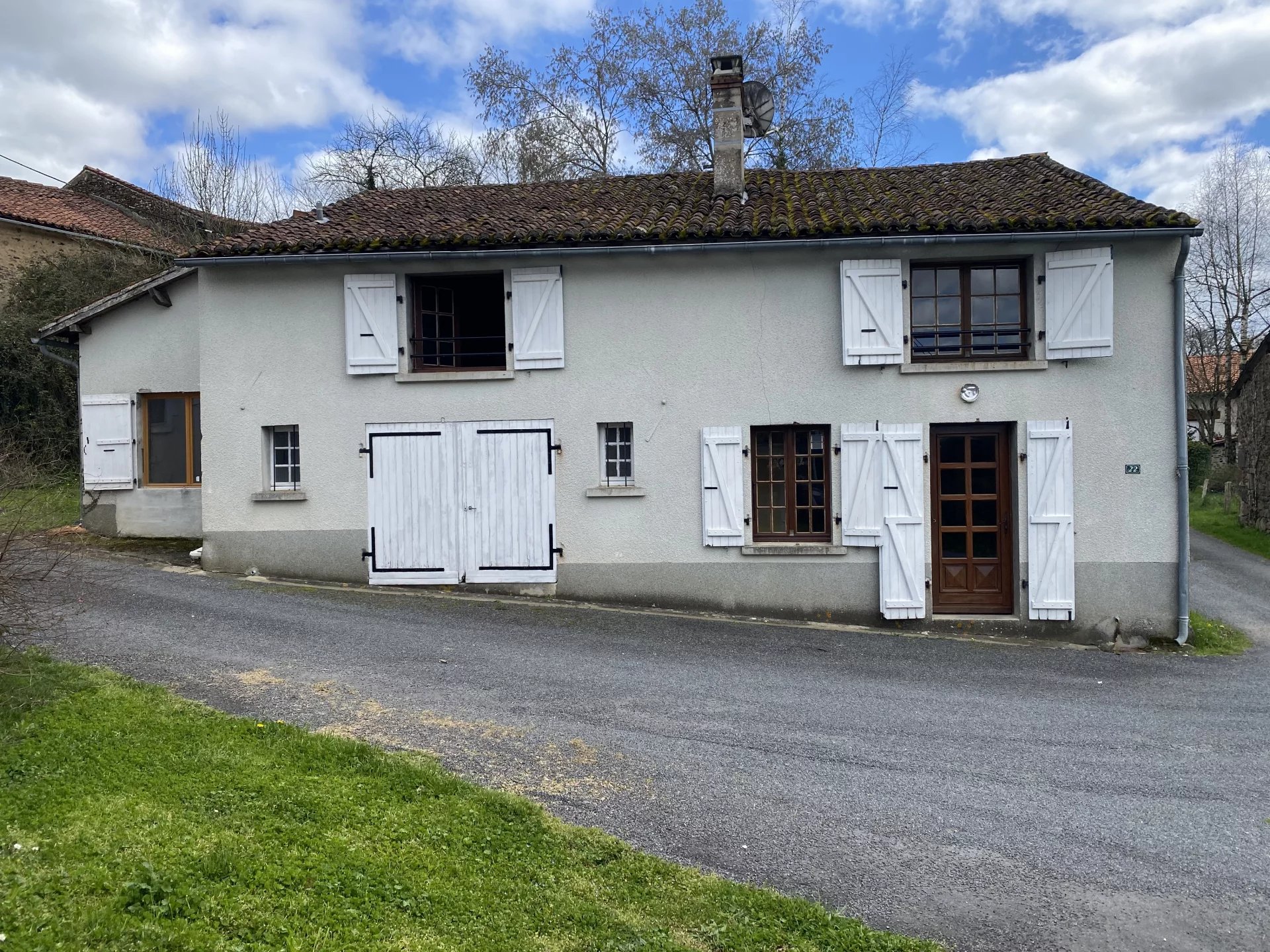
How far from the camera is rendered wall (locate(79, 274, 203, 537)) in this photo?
12.8 meters

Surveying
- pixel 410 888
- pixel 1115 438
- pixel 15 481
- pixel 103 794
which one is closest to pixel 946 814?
pixel 410 888

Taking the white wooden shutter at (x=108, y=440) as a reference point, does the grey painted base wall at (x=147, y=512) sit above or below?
below

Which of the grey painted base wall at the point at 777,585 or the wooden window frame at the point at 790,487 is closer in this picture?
the grey painted base wall at the point at 777,585

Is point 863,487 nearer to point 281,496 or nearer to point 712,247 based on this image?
point 712,247

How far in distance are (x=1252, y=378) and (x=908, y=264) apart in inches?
634

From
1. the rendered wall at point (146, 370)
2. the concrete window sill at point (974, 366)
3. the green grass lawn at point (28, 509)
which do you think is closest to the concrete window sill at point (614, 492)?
the concrete window sill at point (974, 366)

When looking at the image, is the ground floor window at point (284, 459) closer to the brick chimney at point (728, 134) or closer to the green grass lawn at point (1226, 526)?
the brick chimney at point (728, 134)

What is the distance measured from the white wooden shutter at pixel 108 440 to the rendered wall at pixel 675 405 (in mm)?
2741

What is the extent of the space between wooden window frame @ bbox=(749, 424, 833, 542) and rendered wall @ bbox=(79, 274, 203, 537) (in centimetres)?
858

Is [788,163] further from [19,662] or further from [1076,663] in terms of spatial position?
[19,662]

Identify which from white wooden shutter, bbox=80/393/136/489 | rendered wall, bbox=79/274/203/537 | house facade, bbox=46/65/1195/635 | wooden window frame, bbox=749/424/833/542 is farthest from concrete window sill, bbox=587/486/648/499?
white wooden shutter, bbox=80/393/136/489

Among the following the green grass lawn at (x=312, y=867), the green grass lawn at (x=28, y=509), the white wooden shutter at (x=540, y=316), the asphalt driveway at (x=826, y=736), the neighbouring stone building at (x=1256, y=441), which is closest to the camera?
the green grass lawn at (x=312, y=867)

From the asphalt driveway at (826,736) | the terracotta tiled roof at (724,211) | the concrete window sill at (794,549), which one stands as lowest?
the asphalt driveway at (826,736)

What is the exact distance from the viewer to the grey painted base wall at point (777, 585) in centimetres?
1016
